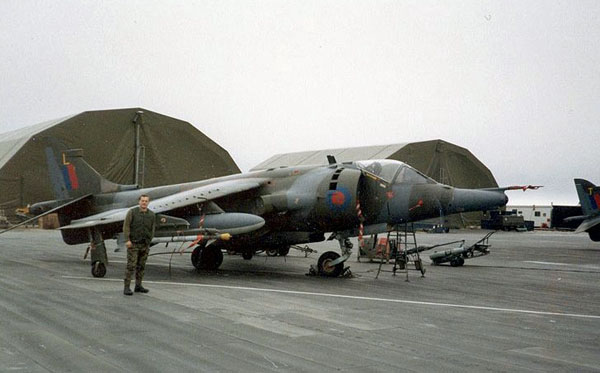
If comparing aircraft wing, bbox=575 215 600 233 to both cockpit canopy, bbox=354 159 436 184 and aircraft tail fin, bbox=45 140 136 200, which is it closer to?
cockpit canopy, bbox=354 159 436 184

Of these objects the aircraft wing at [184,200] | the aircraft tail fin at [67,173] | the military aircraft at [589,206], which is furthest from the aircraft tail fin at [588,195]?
the aircraft tail fin at [67,173]

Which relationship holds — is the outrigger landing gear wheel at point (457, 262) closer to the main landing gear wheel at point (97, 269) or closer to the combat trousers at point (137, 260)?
the main landing gear wheel at point (97, 269)

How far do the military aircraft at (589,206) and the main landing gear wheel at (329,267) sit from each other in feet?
65.6

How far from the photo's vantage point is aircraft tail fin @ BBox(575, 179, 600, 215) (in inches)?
1147

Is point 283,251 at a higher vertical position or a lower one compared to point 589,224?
lower

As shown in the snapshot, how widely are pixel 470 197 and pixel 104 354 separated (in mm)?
10445

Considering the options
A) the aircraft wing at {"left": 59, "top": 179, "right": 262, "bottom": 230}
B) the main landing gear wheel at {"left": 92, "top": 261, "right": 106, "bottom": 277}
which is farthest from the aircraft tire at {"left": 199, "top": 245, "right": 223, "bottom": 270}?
the main landing gear wheel at {"left": 92, "top": 261, "right": 106, "bottom": 277}

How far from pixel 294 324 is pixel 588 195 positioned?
27.3 meters

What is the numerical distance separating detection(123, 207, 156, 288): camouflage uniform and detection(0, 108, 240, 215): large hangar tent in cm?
2973

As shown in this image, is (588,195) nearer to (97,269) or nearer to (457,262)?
(457,262)

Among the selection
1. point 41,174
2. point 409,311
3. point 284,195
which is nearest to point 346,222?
point 284,195

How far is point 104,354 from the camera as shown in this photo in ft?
17.9

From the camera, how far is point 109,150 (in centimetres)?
3894

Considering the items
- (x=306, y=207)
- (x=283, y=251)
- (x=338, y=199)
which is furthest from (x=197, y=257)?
(x=283, y=251)
